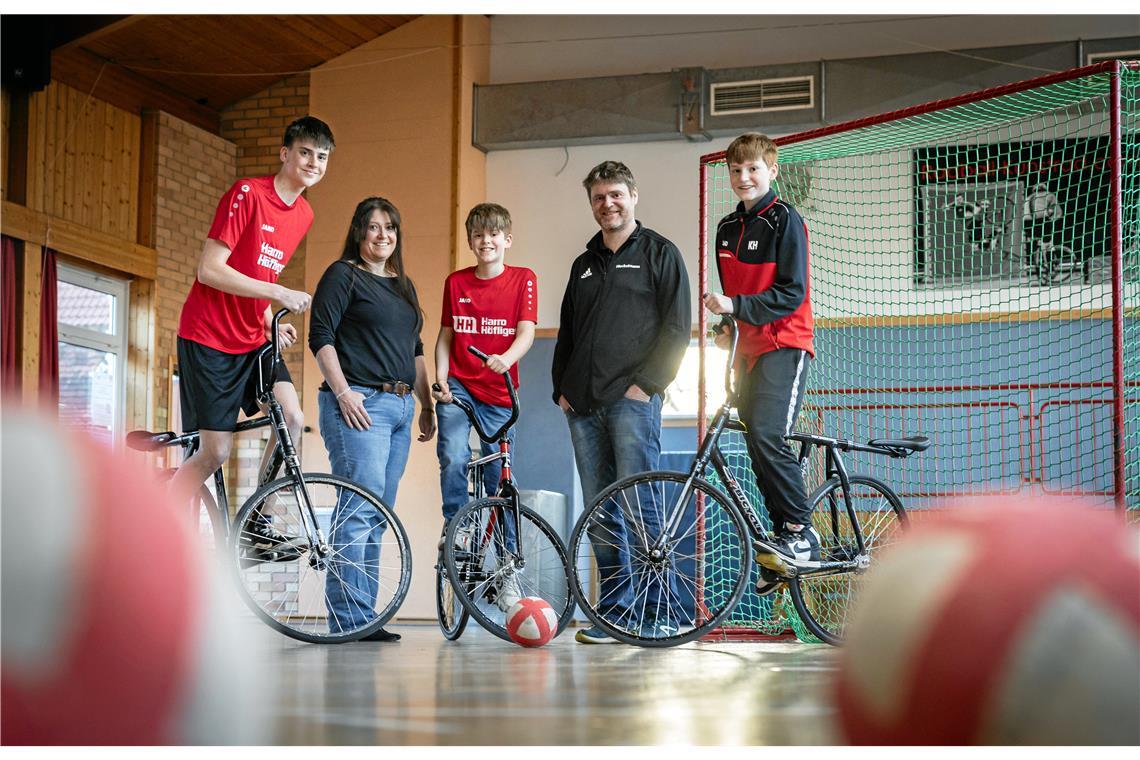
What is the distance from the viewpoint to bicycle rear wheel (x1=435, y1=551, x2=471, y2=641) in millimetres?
4715

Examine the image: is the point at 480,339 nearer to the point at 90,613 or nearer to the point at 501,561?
the point at 501,561

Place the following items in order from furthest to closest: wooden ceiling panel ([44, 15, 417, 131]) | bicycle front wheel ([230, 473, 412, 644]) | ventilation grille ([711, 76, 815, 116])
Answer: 1. wooden ceiling panel ([44, 15, 417, 131])
2. ventilation grille ([711, 76, 815, 116])
3. bicycle front wheel ([230, 473, 412, 644])

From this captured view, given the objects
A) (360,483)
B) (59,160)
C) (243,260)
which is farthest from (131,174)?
(360,483)

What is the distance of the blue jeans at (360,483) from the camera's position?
4.02 metres

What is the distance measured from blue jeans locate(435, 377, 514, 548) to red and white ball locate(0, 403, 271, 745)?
359 cm

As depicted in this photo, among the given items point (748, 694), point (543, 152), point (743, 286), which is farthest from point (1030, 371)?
point (748, 694)

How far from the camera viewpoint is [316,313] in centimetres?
445

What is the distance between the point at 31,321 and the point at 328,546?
19.5 feet

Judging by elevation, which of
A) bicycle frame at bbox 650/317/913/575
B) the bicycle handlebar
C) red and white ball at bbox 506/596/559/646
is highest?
the bicycle handlebar

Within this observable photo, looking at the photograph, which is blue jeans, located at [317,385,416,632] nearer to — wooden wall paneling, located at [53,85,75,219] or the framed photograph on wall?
the framed photograph on wall

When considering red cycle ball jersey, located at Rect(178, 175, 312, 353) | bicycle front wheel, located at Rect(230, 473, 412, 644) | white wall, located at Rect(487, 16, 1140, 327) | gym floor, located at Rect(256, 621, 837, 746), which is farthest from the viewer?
white wall, located at Rect(487, 16, 1140, 327)

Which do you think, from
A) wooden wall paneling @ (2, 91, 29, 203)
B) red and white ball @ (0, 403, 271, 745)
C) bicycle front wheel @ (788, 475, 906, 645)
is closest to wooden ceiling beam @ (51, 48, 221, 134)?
wooden wall paneling @ (2, 91, 29, 203)

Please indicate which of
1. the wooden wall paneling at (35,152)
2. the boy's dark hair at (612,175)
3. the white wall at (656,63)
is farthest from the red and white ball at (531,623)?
the wooden wall paneling at (35,152)

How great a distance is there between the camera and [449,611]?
198 inches
